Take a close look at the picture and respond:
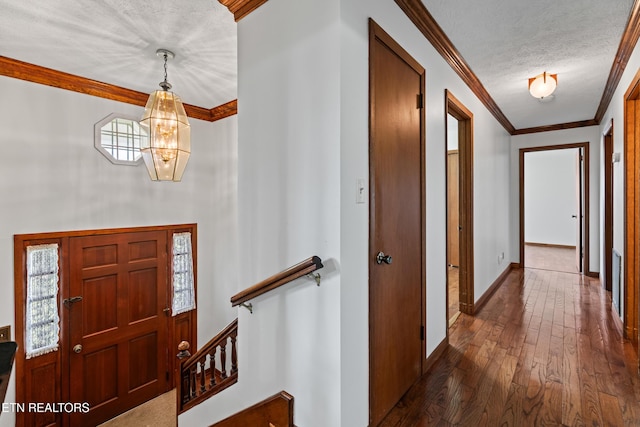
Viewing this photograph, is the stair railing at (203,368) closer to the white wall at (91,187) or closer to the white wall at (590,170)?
the white wall at (91,187)

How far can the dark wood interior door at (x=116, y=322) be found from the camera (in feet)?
9.73

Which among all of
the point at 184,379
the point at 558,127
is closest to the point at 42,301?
the point at 184,379

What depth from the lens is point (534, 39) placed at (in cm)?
234

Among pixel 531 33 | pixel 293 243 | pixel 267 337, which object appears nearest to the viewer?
pixel 293 243

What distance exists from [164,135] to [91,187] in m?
1.42

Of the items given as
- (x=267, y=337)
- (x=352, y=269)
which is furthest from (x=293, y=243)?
(x=267, y=337)

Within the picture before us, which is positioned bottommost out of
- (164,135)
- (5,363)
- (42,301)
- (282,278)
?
(42,301)

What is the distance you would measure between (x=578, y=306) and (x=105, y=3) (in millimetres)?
4946

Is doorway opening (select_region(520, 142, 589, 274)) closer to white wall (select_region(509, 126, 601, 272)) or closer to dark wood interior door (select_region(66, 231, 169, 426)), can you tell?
white wall (select_region(509, 126, 601, 272))

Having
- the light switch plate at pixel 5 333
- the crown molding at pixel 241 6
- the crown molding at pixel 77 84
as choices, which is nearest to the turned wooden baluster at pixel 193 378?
the light switch plate at pixel 5 333

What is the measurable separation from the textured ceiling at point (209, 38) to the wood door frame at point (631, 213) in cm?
50

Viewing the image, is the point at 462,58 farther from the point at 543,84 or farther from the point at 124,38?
the point at 124,38

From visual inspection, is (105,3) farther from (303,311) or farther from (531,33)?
(531,33)

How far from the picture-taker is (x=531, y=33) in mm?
2260
